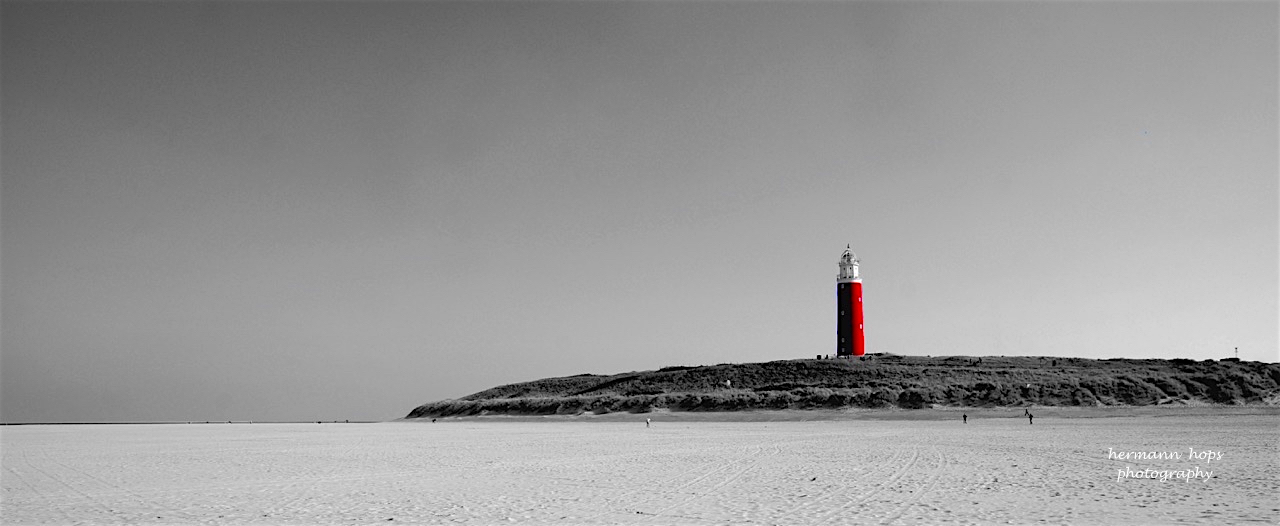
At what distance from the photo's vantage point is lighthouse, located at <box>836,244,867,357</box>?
74625 millimetres

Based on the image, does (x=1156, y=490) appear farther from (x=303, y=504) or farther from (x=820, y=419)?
(x=820, y=419)

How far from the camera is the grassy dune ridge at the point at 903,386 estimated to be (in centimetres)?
5834

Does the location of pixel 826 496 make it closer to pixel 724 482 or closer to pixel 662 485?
pixel 724 482

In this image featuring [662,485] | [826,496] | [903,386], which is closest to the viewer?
[826,496]

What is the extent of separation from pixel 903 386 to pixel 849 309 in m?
13.3

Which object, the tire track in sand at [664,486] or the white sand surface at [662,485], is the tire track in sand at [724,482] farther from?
the tire track in sand at [664,486]

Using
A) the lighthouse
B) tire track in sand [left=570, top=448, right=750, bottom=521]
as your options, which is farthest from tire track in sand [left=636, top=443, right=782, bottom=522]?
the lighthouse

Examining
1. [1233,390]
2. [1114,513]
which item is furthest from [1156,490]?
[1233,390]

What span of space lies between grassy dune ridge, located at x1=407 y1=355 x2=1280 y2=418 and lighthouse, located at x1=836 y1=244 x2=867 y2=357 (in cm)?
231

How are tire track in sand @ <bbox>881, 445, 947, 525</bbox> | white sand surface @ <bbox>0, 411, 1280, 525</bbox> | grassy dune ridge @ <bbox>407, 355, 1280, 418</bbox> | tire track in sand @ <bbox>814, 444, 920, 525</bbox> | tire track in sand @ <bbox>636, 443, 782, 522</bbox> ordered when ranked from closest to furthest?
tire track in sand @ <bbox>881, 445, 947, 525</bbox>
tire track in sand @ <bbox>814, 444, 920, 525</bbox>
white sand surface @ <bbox>0, 411, 1280, 525</bbox>
tire track in sand @ <bbox>636, 443, 782, 522</bbox>
grassy dune ridge @ <bbox>407, 355, 1280, 418</bbox>

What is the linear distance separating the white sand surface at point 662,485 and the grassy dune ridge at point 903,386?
35033 mm

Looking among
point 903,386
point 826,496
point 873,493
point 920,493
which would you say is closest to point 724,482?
point 826,496

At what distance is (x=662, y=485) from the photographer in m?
15.0

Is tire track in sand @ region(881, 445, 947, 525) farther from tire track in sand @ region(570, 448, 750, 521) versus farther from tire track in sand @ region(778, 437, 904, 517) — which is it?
tire track in sand @ region(570, 448, 750, 521)
